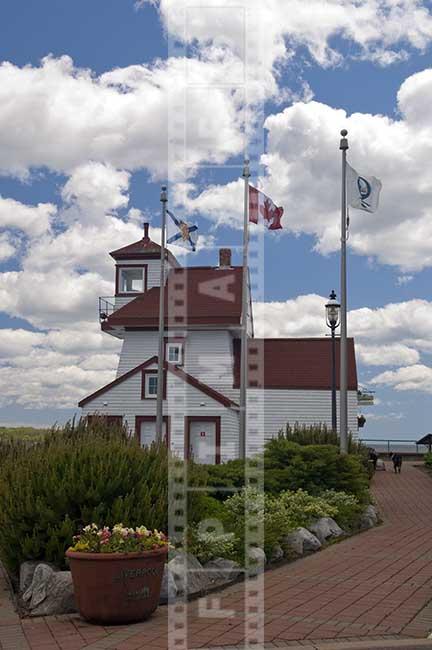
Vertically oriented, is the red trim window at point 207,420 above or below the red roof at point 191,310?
below

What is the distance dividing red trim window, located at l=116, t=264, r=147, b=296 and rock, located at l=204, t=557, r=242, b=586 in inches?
1363

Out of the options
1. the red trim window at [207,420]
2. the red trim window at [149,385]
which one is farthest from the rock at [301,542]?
the red trim window at [149,385]

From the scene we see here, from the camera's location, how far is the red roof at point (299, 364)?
39.6 meters

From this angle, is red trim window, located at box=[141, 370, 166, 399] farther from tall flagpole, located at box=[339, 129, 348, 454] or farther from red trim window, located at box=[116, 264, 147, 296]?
tall flagpole, located at box=[339, 129, 348, 454]

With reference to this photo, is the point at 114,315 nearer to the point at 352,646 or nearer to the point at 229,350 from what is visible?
the point at 229,350

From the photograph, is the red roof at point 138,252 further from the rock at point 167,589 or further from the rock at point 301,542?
the rock at point 167,589

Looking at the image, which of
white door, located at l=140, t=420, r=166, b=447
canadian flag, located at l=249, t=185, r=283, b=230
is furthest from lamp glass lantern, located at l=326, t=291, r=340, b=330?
white door, located at l=140, t=420, r=166, b=447

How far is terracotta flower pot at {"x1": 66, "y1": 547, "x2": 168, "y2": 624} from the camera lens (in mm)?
7738

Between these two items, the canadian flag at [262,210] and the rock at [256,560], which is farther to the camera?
the canadian flag at [262,210]

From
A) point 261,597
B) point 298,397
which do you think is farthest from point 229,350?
point 261,597

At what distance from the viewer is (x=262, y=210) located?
24031 millimetres

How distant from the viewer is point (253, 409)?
3394 centimetres

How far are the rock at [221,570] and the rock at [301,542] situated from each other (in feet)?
6.65

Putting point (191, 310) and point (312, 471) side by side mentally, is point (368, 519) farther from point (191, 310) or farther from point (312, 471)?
point (191, 310)
